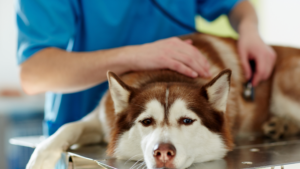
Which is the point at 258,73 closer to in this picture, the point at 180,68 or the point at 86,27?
the point at 180,68

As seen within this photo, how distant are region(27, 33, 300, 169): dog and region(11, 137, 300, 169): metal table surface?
42 mm

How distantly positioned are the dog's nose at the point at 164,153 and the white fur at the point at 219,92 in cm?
28

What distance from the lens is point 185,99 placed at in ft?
3.34

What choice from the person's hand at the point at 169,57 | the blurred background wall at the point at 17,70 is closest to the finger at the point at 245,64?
the person's hand at the point at 169,57

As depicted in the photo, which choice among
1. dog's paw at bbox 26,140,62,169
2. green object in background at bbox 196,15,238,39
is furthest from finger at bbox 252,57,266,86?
green object in background at bbox 196,15,238,39

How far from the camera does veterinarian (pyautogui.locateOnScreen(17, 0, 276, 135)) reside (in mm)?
1222

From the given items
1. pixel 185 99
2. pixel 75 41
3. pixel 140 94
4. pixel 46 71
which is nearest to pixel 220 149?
pixel 185 99

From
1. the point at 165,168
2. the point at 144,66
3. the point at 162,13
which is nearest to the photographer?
the point at 165,168

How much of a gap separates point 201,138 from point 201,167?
0.38 feet

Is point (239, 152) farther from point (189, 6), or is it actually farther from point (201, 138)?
point (189, 6)

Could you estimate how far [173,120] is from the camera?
0.98 meters

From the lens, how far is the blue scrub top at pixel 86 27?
1.40 metres

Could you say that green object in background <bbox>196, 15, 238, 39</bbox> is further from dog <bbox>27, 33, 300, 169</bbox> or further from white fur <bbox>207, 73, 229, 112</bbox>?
white fur <bbox>207, 73, 229, 112</bbox>

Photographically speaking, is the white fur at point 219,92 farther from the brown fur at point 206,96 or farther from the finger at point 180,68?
the finger at point 180,68
